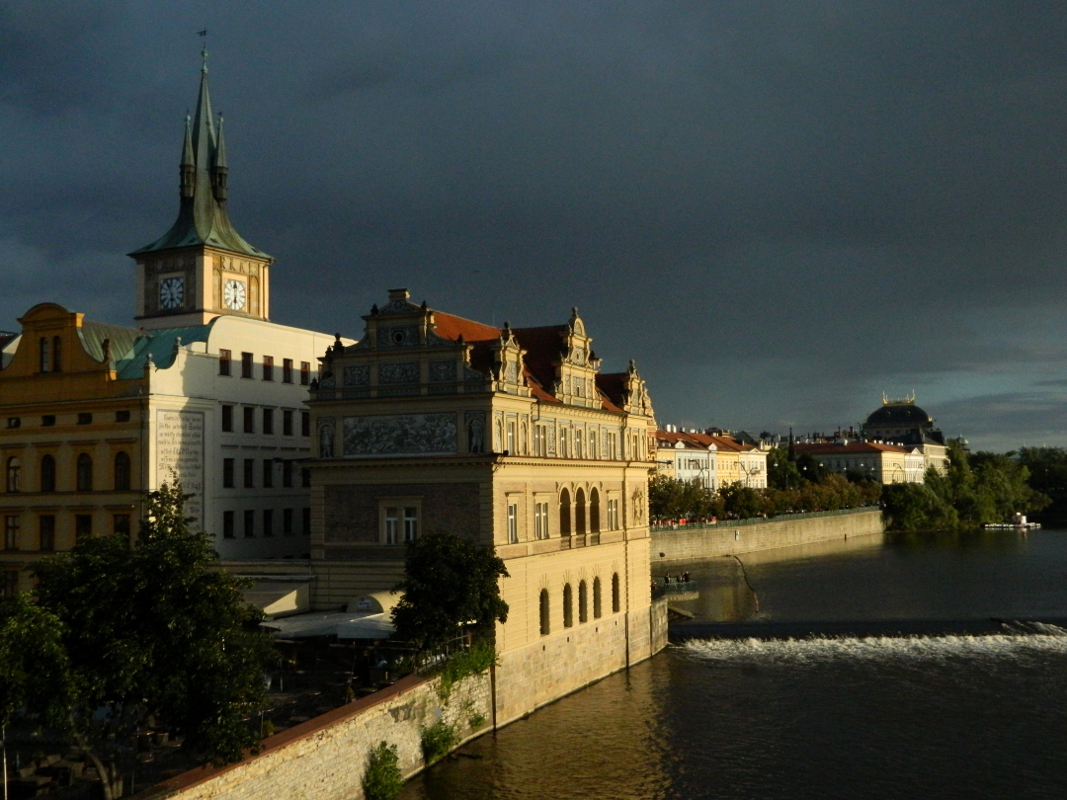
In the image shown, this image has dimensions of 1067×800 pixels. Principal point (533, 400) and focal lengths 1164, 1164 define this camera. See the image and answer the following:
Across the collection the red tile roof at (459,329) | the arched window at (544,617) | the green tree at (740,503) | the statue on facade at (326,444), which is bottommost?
the arched window at (544,617)

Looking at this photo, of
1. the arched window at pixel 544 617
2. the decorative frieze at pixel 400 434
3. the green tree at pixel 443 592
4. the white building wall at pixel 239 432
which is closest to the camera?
the green tree at pixel 443 592

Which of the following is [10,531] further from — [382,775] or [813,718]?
[813,718]

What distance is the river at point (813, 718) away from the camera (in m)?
35.7

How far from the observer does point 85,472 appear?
51.3m

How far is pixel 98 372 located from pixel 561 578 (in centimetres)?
2214

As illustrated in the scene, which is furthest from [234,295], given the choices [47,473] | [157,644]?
[157,644]

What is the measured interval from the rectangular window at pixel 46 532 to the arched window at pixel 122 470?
387 centimetres

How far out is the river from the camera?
1404 inches

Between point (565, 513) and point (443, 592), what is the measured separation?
13.1m

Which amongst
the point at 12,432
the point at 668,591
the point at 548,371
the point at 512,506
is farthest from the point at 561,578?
the point at 668,591

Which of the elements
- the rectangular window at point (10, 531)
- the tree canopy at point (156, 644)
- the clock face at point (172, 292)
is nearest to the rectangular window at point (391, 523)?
the tree canopy at point (156, 644)

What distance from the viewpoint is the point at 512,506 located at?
45031mm

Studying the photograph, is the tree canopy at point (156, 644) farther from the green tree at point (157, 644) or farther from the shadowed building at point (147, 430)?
the shadowed building at point (147, 430)

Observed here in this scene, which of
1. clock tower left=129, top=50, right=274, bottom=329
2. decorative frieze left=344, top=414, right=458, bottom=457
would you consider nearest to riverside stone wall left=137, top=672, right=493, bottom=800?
decorative frieze left=344, top=414, right=458, bottom=457
